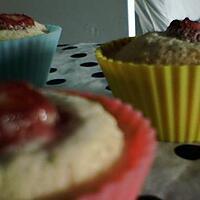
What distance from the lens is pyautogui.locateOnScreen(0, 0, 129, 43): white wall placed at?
1.85m

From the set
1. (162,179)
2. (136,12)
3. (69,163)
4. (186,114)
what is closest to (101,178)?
(69,163)

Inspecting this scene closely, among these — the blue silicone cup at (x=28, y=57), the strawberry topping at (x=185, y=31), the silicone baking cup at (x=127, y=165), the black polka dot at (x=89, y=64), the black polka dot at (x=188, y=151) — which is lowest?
the black polka dot at (x=89, y=64)

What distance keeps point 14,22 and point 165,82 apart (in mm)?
339

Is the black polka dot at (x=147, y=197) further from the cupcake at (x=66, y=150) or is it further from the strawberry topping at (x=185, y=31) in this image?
the strawberry topping at (x=185, y=31)

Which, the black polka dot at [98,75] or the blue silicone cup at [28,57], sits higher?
the blue silicone cup at [28,57]

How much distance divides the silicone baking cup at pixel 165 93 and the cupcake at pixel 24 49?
194 mm

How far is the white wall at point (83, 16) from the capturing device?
6.06 feet

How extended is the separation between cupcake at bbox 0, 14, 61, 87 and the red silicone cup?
35 cm

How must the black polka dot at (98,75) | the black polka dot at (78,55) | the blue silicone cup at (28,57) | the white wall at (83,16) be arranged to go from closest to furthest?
the blue silicone cup at (28,57) → the black polka dot at (98,75) → the black polka dot at (78,55) → the white wall at (83,16)

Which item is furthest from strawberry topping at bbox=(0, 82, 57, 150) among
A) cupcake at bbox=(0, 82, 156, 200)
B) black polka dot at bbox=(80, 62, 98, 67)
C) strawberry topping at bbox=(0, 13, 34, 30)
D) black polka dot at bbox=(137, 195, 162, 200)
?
black polka dot at bbox=(80, 62, 98, 67)

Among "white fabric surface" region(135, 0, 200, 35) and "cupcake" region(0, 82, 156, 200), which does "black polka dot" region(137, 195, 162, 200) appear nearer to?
"cupcake" region(0, 82, 156, 200)

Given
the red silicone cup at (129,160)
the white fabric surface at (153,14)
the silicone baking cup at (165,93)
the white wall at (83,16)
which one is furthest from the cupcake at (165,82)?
the white fabric surface at (153,14)

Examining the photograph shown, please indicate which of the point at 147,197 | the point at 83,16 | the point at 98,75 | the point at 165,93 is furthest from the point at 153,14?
the point at 147,197

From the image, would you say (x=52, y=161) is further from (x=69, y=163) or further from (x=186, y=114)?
(x=186, y=114)
